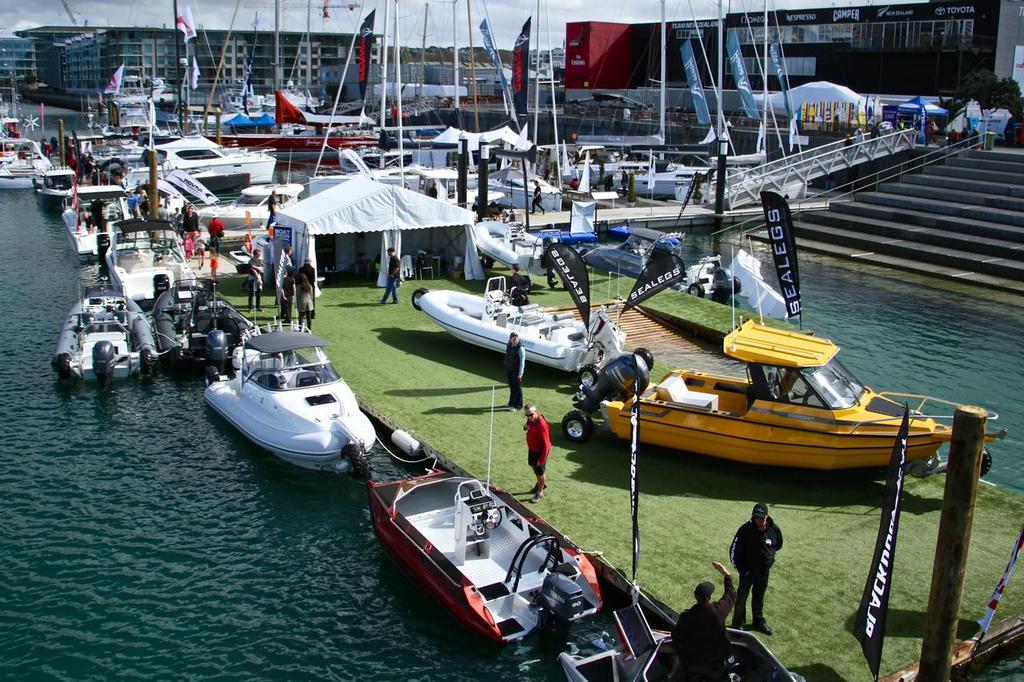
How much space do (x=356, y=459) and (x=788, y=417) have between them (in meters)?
6.38

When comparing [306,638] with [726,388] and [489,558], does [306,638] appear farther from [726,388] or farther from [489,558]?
[726,388]

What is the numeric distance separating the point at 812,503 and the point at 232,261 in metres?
21.0

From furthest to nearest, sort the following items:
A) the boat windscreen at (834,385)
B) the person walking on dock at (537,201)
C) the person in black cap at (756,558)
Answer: the person walking on dock at (537,201) < the boat windscreen at (834,385) < the person in black cap at (756,558)

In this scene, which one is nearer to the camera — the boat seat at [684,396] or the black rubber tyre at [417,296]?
the boat seat at [684,396]

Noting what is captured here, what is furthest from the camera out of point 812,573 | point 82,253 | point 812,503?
point 82,253

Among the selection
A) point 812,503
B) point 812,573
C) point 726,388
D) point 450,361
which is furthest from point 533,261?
point 812,573

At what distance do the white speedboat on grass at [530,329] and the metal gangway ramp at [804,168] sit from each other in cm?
2406

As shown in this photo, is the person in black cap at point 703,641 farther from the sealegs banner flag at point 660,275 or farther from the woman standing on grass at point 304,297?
the woman standing on grass at point 304,297

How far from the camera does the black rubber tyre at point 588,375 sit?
16.9 m

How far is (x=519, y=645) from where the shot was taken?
10.5 meters

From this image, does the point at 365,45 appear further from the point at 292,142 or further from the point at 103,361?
the point at 292,142

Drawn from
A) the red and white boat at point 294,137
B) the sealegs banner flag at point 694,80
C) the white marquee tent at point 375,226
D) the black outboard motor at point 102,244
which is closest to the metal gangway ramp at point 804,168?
the sealegs banner flag at point 694,80

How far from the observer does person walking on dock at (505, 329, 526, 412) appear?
16.1m

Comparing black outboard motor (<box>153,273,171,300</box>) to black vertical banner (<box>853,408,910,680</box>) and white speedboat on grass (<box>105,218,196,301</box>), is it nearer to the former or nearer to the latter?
white speedboat on grass (<box>105,218,196,301</box>)
